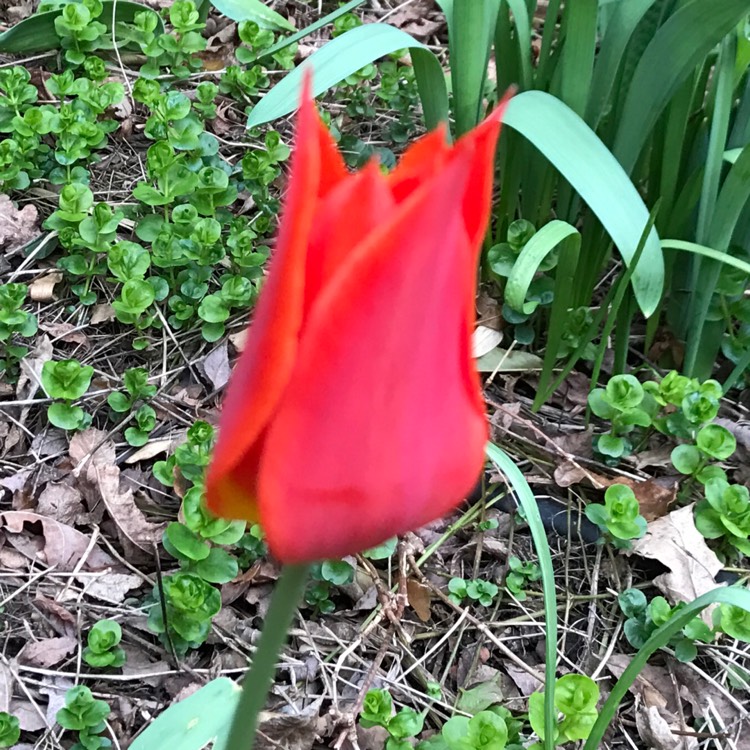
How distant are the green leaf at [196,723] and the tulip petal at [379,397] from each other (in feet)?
1.69

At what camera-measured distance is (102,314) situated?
1.71m

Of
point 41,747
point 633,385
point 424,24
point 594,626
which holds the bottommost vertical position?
point 594,626

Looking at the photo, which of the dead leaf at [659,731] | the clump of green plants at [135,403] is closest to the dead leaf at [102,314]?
the clump of green plants at [135,403]

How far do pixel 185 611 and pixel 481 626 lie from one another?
18.6 inches

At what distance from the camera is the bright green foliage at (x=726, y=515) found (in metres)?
1.44

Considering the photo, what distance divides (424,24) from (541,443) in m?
1.61

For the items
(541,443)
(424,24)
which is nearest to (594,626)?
(541,443)

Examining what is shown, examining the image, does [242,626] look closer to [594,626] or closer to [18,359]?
[594,626]

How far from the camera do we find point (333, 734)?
3.95 feet

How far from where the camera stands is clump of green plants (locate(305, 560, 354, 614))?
131 centimetres

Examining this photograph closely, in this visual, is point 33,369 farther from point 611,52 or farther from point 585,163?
point 611,52

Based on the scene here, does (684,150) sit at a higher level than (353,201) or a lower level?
lower

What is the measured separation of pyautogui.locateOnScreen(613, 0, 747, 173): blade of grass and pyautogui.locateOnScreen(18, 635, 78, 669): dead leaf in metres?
1.27

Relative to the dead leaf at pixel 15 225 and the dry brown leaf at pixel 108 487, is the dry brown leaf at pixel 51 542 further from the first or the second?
the dead leaf at pixel 15 225
